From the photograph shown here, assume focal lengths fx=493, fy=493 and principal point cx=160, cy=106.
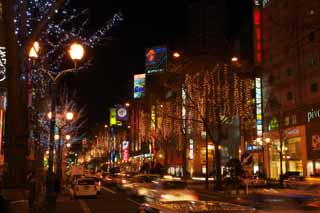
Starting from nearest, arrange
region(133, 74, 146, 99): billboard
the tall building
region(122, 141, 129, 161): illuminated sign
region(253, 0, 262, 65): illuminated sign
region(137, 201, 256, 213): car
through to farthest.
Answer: region(137, 201, 256, 213): car
the tall building
region(253, 0, 262, 65): illuminated sign
region(133, 74, 146, 99): billboard
region(122, 141, 129, 161): illuminated sign

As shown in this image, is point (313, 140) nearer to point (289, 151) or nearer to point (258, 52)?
point (289, 151)

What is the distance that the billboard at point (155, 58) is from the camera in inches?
4823

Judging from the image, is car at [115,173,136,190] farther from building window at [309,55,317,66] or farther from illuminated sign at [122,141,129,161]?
illuminated sign at [122,141,129,161]

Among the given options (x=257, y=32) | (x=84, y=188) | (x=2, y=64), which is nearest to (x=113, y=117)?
(x=257, y=32)

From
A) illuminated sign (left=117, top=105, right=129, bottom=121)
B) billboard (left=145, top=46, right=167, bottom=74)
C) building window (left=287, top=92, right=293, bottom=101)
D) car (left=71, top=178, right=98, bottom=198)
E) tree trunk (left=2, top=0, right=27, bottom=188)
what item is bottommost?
car (left=71, top=178, right=98, bottom=198)

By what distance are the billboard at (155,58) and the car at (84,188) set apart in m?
87.2

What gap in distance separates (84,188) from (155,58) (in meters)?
92.7

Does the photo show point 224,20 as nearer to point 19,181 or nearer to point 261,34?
point 261,34

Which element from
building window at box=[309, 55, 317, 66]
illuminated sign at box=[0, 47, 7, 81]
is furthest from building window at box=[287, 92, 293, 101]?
illuminated sign at box=[0, 47, 7, 81]

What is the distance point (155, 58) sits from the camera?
4948 inches

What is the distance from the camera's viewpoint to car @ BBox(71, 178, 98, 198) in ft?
114

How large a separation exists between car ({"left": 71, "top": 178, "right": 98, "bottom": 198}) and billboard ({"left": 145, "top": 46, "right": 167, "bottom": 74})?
286 feet

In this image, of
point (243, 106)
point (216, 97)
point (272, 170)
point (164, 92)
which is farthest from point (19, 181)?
point (164, 92)

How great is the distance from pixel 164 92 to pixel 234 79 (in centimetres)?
4878
